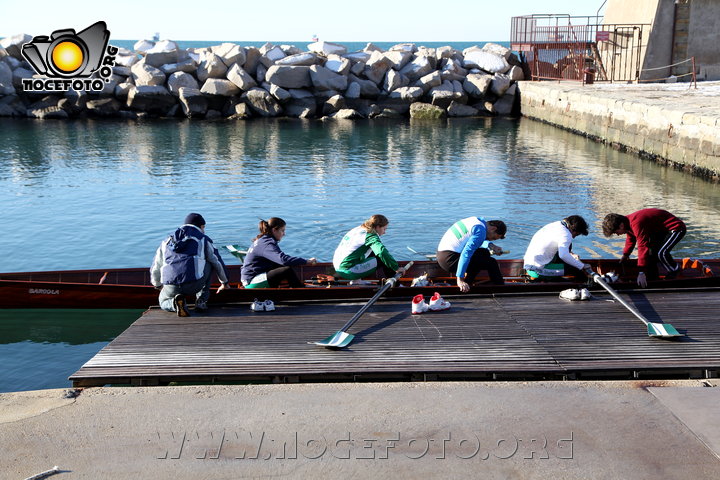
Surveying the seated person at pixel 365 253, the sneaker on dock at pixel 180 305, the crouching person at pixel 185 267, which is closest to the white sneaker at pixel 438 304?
the seated person at pixel 365 253

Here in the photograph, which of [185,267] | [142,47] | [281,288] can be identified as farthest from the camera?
[142,47]

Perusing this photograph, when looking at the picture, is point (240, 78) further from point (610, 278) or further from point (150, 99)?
point (610, 278)

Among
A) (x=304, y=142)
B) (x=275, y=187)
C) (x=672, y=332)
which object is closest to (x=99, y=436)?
(x=672, y=332)

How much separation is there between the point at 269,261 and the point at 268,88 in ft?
96.2

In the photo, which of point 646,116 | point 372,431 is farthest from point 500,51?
point 372,431

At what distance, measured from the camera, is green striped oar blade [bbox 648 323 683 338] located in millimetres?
8296

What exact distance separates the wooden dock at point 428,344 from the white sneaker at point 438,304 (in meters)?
0.12

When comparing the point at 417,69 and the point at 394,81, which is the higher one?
the point at 417,69

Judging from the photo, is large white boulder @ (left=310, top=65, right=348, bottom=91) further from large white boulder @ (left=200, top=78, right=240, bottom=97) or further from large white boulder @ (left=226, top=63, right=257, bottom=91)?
large white boulder @ (left=200, top=78, right=240, bottom=97)

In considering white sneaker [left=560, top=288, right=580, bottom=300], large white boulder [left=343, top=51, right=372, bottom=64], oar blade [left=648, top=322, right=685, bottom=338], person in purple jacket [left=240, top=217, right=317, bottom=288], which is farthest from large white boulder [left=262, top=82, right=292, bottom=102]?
oar blade [left=648, top=322, right=685, bottom=338]

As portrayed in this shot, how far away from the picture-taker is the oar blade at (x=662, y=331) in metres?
8.29

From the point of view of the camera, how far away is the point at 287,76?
37656mm

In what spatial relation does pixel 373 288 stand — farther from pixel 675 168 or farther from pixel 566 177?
pixel 675 168

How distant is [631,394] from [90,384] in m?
5.18
